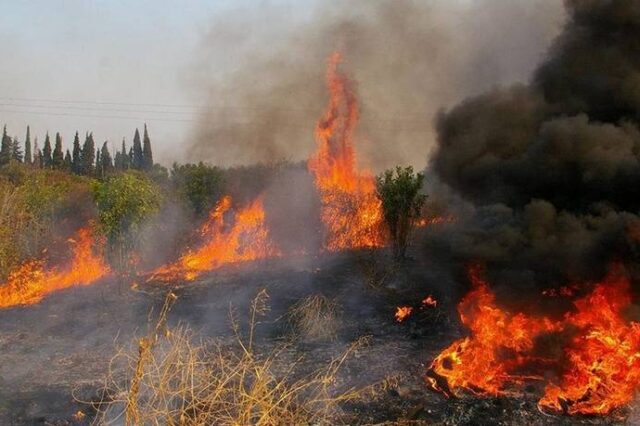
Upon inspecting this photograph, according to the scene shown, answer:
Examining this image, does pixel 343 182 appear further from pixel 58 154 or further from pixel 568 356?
pixel 58 154

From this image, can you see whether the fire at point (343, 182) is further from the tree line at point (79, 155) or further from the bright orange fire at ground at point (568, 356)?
the tree line at point (79, 155)

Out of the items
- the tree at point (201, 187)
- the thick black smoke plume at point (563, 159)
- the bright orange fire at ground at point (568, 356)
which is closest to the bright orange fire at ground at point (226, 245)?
the tree at point (201, 187)

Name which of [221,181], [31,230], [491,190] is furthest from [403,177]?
[31,230]

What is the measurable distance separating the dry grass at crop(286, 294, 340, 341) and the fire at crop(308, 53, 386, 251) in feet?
18.2

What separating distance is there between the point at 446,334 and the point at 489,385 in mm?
2360

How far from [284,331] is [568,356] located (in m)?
6.06

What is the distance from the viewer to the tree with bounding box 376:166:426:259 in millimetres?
17109

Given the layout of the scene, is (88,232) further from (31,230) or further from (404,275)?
(404,275)

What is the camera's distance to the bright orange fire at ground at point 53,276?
1739cm

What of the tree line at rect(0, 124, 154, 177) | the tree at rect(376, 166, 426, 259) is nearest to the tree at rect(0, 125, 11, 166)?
the tree line at rect(0, 124, 154, 177)

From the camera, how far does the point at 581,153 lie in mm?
10461

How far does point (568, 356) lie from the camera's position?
9.80 metres

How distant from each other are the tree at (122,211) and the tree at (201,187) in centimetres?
598

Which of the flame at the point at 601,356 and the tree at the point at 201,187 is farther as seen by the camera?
the tree at the point at 201,187
